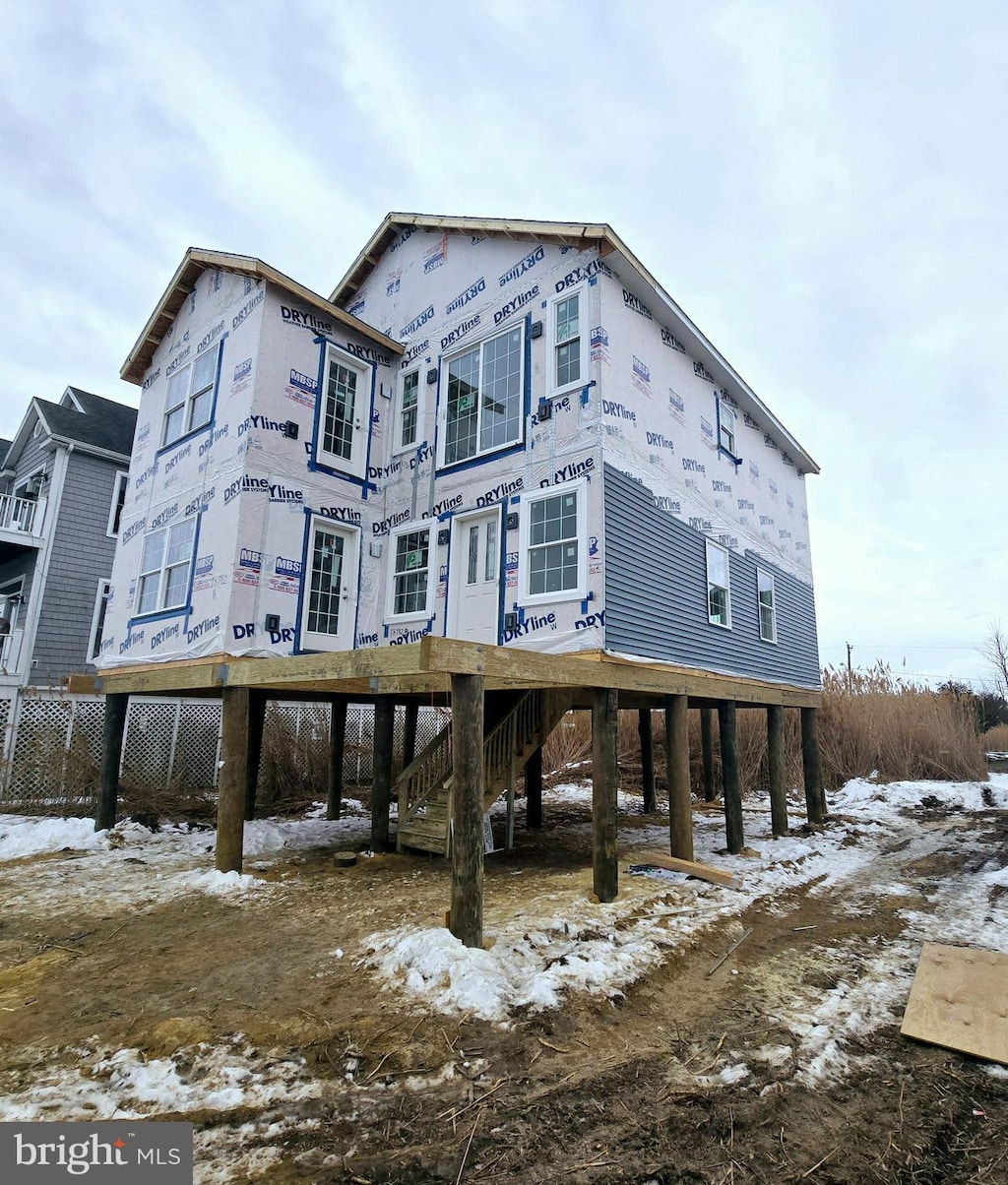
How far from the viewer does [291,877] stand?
7.69 meters

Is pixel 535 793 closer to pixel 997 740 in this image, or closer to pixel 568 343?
pixel 568 343

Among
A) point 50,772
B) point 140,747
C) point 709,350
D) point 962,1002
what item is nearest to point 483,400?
point 709,350

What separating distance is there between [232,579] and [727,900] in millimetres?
7629

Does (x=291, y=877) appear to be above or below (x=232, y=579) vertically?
below

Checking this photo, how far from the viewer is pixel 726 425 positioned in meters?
12.5

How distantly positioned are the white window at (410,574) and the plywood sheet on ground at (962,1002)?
7.48m

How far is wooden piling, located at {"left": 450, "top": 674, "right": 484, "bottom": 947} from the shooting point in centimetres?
504

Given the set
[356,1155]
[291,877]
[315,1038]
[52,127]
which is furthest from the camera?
[52,127]

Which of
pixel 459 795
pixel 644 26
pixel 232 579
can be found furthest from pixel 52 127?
pixel 459 795

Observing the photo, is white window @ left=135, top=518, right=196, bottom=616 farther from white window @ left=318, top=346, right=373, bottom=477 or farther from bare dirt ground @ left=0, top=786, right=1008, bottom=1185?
bare dirt ground @ left=0, top=786, right=1008, bottom=1185

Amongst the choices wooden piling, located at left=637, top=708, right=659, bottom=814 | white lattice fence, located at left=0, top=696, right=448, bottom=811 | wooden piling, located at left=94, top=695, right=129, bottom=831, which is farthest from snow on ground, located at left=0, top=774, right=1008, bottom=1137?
wooden piling, located at left=637, top=708, right=659, bottom=814

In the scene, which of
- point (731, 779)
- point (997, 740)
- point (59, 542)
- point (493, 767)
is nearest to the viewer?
point (493, 767)

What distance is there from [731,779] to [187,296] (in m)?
13.0

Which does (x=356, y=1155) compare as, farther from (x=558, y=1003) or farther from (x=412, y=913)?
(x=412, y=913)
